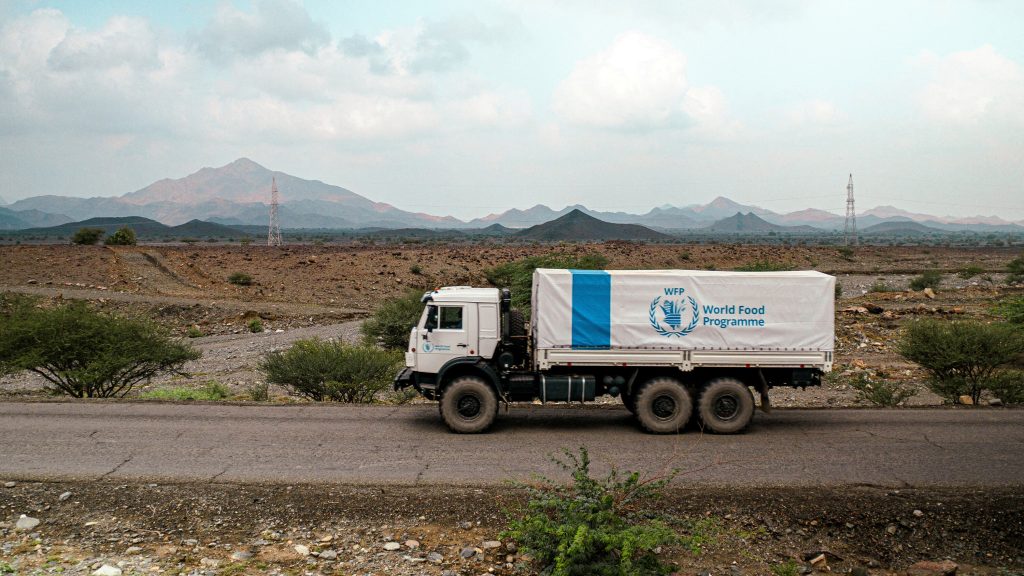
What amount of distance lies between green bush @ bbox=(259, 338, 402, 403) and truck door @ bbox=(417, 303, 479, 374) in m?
5.75

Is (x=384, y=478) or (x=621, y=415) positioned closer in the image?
(x=384, y=478)

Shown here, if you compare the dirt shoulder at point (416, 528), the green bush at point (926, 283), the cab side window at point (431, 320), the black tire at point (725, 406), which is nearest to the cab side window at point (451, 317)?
the cab side window at point (431, 320)

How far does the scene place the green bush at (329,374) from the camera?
19250 mm

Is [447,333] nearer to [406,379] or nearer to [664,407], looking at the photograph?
[406,379]

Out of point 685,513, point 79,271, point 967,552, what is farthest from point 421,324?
point 79,271

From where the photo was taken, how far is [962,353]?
65.5ft

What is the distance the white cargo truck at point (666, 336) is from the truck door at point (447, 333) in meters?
0.03

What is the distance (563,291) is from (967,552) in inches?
285

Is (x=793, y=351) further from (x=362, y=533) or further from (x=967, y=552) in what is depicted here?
(x=362, y=533)

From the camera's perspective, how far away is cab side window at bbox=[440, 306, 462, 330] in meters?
14.1

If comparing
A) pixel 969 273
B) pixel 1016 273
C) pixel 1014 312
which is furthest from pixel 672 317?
pixel 969 273

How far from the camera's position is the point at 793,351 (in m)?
13.8

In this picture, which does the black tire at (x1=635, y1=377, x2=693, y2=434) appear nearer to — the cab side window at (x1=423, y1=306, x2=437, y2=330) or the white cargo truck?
the white cargo truck

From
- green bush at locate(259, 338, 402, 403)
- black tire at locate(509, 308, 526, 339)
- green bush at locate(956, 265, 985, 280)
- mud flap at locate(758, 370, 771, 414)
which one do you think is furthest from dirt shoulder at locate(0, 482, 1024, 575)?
green bush at locate(956, 265, 985, 280)
